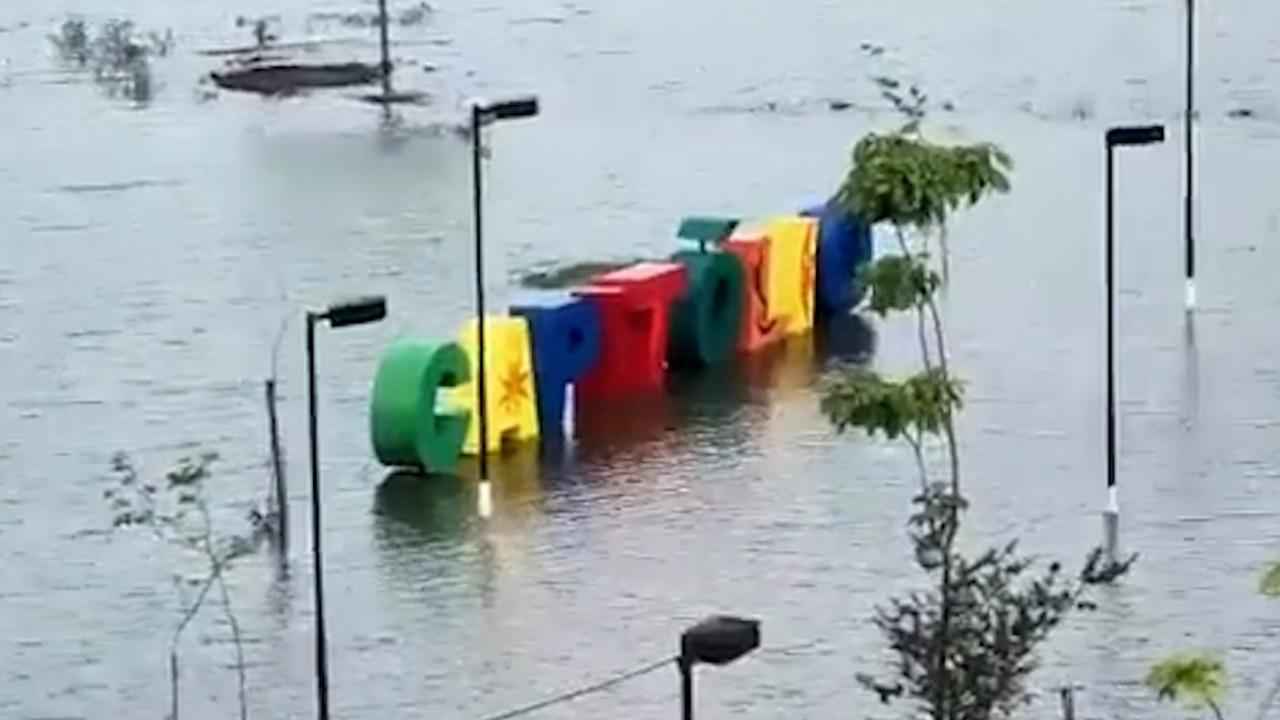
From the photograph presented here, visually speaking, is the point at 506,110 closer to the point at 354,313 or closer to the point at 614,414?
the point at 354,313

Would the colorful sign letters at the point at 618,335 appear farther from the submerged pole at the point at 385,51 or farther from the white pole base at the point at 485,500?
the submerged pole at the point at 385,51

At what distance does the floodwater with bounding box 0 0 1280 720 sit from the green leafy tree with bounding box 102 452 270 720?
0.10 metres

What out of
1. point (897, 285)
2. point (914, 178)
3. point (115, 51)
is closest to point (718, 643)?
point (897, 285)

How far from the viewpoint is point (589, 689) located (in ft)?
45.6

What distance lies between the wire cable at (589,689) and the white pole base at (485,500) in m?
2.70

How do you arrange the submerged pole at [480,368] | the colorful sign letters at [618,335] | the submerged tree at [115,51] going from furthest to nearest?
the submerged tree at [115,51] → the colorful sign letters at [618,335] → the submerged pole at [480,368]

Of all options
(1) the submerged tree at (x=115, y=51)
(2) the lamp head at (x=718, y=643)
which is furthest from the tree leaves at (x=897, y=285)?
(1) the submerged tree at (x=115, y=51)

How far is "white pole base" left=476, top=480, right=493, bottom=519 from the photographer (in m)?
16.9

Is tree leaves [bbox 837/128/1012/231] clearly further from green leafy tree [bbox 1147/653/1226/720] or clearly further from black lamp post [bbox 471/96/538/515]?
black lamp post [bbox 471/96/538/515]

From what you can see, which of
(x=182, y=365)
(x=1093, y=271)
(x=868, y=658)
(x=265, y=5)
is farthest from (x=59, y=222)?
(x=265, y=5)

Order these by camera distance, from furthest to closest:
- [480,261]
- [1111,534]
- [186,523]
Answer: [480,261] → [186,523] → [1111,534]

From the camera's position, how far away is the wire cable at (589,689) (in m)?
13.6

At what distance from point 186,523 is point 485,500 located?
1487mm

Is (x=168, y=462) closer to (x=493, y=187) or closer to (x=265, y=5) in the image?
(x=493, y=187)
